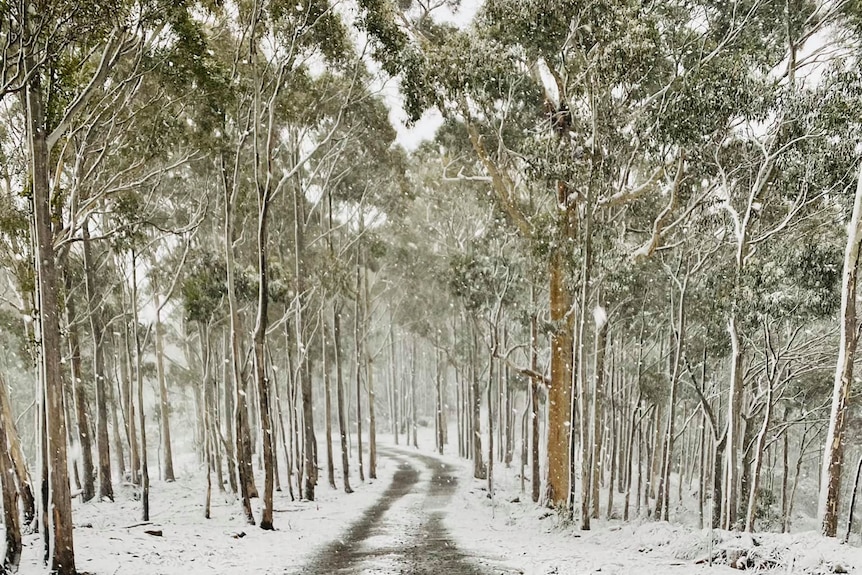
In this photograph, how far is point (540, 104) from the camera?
1405cm

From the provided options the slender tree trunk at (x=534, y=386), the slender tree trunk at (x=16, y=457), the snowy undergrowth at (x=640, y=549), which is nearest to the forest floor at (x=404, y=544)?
the snowy undergrowth at (x=640, y=549)

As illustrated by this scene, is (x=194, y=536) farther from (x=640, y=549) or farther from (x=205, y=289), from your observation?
(x=640, y=549)

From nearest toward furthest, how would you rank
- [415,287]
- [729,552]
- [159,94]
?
[729,552], [159,94], [415,287]

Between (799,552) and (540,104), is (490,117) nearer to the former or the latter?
(540,104)

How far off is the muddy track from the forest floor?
0.07 feet

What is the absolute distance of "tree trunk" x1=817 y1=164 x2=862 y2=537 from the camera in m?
8.63

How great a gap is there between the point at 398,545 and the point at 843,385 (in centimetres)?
732

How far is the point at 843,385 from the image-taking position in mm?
8680

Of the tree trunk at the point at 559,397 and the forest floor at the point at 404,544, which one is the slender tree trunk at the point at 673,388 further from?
the forest floor at the point at 404,544

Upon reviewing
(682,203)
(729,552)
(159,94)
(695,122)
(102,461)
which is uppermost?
(159,94)

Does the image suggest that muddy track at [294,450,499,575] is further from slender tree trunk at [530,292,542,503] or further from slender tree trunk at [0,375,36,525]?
slender tree trunk at [0,375,36,525]

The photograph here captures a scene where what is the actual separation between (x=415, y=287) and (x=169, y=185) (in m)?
12.5

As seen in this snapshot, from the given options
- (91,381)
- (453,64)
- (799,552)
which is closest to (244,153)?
(453,64)

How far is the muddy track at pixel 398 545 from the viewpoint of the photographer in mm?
7879
